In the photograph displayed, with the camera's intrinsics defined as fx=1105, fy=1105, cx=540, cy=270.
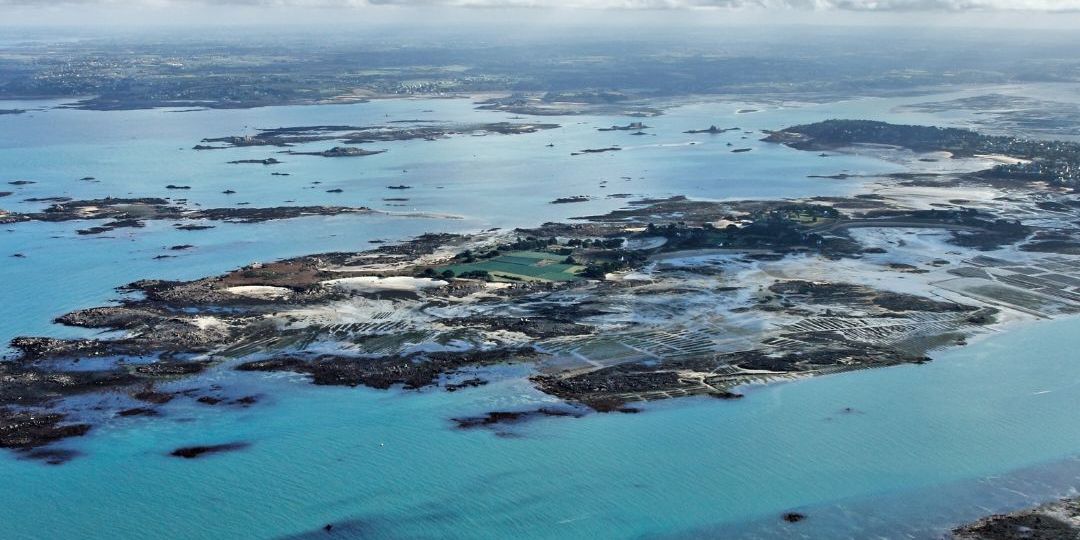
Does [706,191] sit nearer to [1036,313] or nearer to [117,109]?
[1036,313]

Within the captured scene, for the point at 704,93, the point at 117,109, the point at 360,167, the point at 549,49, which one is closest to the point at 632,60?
the point at 549,49

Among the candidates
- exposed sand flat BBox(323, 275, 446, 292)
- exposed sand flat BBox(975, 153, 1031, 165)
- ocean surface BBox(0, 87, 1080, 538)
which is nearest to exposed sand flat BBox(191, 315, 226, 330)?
ocean surface BBox(0, 87, 1080, 538)

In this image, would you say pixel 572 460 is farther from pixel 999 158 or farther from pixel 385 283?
pixel 999 158

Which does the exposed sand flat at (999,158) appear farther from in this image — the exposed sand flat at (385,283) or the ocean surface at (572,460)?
the exposed sand flat at (385,283)

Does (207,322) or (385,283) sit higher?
(385,283)

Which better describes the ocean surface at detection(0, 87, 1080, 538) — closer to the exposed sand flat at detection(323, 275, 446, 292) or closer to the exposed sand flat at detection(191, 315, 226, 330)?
the exposed sand flat at detection(191, 315, 226, 330)

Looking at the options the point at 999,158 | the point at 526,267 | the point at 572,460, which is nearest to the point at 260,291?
the point at 526,267

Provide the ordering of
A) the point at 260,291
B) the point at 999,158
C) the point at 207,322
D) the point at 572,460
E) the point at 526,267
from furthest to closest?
the point at 999,158 < the point at 526,267 < the point at 260,291 < the point at 207,322 < the point at 572,460
